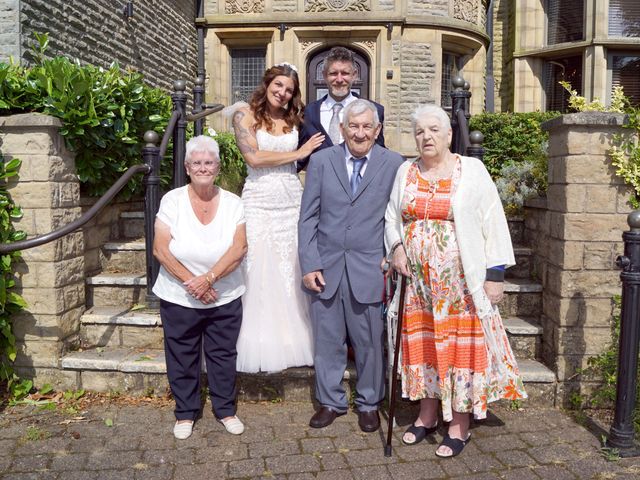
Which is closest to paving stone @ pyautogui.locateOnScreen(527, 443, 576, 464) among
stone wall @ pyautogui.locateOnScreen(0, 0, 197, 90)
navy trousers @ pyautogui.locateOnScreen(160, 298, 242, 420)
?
navy trousers @ pyautogui.locateOnScreen(160, 298, 242, 420)

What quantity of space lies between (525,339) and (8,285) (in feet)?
11.6

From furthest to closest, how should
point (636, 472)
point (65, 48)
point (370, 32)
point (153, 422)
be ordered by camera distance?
point (370, 32) < point (65, 48) < point (153, 422) < point (636, 472)

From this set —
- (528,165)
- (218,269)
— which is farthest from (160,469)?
(528,165)

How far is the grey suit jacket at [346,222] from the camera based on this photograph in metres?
3.32

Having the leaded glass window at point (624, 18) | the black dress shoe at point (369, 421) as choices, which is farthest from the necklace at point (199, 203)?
the leaded glass window at point (624, 18)

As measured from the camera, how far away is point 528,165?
5.35m

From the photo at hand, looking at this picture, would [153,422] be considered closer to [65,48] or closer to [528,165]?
[528,165]

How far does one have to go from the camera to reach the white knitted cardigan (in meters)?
2.98

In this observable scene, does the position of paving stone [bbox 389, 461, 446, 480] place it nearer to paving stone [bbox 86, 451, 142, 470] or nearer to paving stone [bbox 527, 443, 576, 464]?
paving stone [bbox 527, 443, 576, 464]

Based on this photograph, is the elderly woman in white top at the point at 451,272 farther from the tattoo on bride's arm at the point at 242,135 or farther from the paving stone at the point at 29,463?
the paving stone at the point at 29,463

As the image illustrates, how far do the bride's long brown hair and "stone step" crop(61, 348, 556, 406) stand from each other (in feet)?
5.41

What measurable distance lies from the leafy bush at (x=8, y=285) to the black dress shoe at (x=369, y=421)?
7.58 ft

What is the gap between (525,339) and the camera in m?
4.01

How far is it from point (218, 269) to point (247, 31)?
11.4 meters
